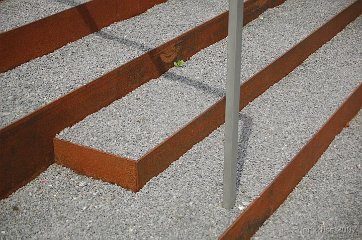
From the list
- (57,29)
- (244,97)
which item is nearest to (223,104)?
(244,97)

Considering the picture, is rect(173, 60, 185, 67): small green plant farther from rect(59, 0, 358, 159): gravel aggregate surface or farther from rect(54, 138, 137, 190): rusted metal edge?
rect(54, 138, 137, 190): rusted metal edge

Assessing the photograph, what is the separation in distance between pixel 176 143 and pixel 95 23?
4.83 feet

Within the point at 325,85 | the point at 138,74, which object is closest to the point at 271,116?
the point at 325,85

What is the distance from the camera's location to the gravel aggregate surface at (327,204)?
308cm

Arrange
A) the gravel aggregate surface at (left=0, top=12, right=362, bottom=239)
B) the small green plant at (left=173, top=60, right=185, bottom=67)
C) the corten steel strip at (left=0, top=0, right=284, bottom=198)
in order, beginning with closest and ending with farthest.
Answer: the gravel aggregate surface at (left=0, top=12, right=362, bottom=239), the corten steel strip at (left=0, top=0, right=284, bottom=198), the small green plant at (left=173, top=60, right=185, bottom=67)

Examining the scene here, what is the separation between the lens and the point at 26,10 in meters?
4.16

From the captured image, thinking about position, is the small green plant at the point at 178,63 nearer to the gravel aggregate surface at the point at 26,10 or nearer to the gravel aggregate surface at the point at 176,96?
the gravel aggregate surface at the point at 176,96

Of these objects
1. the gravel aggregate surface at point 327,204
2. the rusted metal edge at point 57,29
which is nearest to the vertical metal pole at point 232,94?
the gravel aggregate surface at point 327,204

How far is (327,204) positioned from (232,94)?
50.8 inches

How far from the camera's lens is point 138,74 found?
383cm

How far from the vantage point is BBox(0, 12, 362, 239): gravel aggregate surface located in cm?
284

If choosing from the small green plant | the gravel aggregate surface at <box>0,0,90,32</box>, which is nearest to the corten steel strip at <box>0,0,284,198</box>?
the small green plant

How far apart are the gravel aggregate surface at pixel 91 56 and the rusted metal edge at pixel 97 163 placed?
0.33 meters

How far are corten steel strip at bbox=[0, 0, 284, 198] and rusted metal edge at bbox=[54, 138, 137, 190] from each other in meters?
0.09
